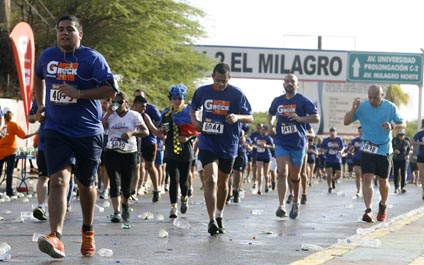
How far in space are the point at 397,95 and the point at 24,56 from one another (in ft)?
204

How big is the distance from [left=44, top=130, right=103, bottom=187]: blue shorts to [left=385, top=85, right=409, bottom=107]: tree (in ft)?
245

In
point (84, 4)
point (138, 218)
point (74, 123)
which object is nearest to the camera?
point (74, 123)

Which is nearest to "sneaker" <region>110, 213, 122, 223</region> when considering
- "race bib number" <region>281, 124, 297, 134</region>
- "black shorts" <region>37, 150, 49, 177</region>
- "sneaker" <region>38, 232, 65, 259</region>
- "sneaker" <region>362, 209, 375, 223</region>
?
"black shorts" <region>37, 150, 49, 177</region>

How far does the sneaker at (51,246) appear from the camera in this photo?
27.8 feet

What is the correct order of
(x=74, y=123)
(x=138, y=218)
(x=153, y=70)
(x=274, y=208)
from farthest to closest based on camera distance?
(x=153, y=70)
(x=274, y=208)
(x=138, y=218)
(x=74, y=123)

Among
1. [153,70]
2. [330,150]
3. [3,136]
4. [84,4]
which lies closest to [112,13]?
[84,4]

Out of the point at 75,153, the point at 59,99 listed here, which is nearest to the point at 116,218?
the point at 75,153

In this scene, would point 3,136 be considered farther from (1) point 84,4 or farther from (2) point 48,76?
(1) point 84,4

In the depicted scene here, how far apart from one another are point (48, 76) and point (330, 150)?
68.9 feet

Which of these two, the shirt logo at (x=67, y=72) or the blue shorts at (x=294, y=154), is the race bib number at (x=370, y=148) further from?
the shirt logo at (x=67, y=72)

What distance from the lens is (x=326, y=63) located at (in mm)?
47438

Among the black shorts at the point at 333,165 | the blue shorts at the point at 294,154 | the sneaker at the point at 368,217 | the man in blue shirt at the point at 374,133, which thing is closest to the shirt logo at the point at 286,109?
the blue shorts at the point at 294,154

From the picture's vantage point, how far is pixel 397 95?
8344cm

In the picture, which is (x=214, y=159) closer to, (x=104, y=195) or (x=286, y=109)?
(x=286, y=109)
